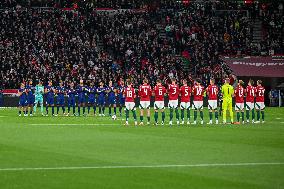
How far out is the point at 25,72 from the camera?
63469 millimetres

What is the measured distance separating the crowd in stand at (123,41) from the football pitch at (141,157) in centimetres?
2857

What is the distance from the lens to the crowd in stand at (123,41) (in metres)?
65.2

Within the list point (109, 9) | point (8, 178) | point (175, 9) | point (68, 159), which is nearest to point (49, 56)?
point (109, 9)

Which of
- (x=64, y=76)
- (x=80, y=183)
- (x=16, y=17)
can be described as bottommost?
(x=80, y=183)

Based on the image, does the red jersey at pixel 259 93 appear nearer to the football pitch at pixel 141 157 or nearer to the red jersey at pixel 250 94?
the red jersey at pixel 250 94

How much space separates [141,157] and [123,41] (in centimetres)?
4818

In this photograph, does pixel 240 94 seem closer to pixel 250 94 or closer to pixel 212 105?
pixel 250 94

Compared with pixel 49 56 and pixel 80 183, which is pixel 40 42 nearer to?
pixel 49 56

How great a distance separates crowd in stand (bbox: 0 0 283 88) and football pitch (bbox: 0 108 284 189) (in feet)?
93.7

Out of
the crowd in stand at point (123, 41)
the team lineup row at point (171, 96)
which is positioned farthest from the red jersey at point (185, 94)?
the crowd in stand at point (123, 41)

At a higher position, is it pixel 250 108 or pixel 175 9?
pixel 175 9

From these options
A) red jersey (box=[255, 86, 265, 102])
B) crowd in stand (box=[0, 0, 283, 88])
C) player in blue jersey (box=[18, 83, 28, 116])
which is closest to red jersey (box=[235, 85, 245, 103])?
red jersey (box=[255, 86, 265, 102])

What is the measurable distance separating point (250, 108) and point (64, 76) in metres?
24.1

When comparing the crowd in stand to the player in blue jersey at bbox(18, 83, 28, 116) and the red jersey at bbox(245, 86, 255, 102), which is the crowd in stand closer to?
the player in blue jersey at bbox(18, 83, 28, 116)
